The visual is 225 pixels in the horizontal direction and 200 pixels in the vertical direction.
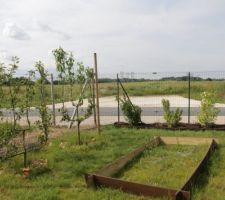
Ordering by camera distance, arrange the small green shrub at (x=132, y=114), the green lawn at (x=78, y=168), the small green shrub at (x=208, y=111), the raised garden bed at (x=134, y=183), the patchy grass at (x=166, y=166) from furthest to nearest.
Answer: the small green shrub at (x=132, y=114) → the small green shrub at (x=208, y=111) → the patchy grass at (x=166, y=166) → the green lawn at (x=78, y=168) → the raised garden bed at (x=134, y=183)

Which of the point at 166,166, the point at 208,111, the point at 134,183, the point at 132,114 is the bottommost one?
the point at 166,166

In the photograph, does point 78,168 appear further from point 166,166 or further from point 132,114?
point 132,114

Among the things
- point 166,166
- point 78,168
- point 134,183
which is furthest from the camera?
point 166,166

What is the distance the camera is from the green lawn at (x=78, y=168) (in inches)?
245

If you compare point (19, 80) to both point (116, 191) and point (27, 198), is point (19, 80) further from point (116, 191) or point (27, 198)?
point (116, 191)

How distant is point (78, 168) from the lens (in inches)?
309

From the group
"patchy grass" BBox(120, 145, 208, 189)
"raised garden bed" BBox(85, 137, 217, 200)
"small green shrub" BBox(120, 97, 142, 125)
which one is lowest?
"patchy grass" BBox(120, 145, 208, 189)

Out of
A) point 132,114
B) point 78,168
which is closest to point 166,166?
point 78,168

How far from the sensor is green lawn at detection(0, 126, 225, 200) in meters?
6.21

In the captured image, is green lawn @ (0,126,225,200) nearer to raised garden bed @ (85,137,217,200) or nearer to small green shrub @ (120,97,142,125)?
raised garden bed @ (85,137,217,200)

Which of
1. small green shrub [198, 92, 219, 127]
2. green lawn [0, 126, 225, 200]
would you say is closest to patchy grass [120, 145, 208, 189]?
green lawn [0, 126, 225, 200]

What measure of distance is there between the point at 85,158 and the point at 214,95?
578 cm

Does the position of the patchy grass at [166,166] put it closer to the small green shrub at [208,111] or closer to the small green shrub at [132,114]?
the small green shrub at [208,111]

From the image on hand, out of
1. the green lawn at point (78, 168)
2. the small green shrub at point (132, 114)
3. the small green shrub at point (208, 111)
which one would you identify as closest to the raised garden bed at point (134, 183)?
the green lawn at point (78, 168)
